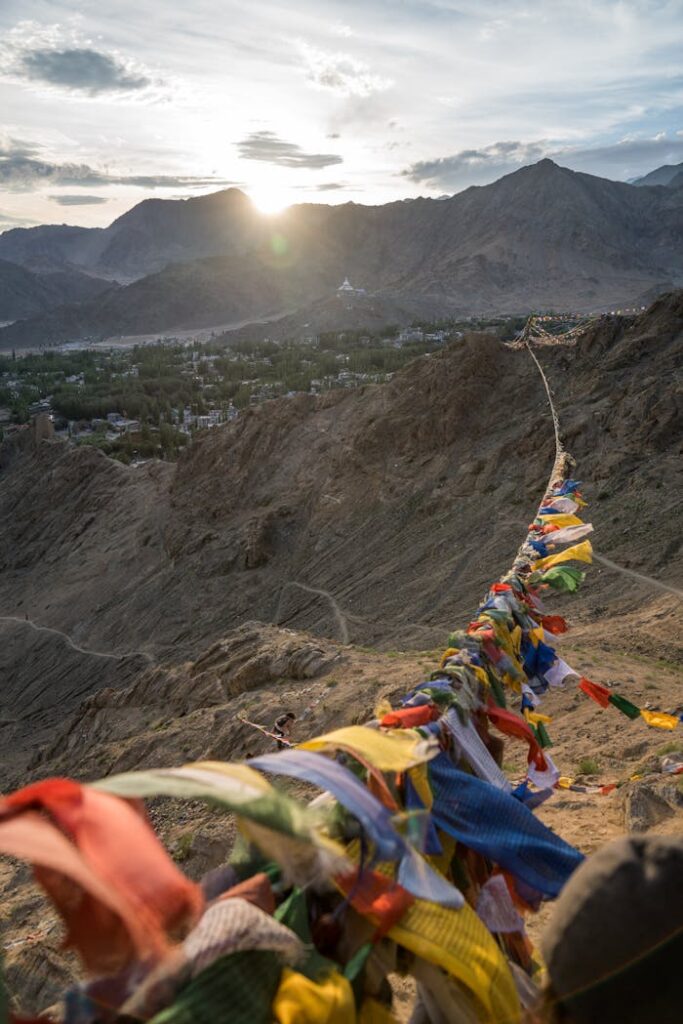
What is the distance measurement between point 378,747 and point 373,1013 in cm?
63

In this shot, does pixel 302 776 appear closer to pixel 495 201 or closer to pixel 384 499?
pixel 384 499

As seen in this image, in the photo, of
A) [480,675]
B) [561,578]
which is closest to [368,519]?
[561,578]

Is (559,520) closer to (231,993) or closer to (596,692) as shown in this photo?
(596,692)

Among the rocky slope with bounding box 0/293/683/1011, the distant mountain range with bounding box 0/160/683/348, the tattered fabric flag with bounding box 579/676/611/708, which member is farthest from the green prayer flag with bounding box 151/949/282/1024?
the distant mountain range with bounding box 0/160/683/348

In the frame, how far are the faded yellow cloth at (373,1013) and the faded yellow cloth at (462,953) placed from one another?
140 mm

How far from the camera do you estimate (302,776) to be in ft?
6.59

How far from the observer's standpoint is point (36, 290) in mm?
143250

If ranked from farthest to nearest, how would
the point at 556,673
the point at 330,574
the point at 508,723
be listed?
1. the point at 330,574
2. the point at 556,673
3. the point at 508,723

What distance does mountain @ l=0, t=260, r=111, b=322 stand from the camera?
13661cm

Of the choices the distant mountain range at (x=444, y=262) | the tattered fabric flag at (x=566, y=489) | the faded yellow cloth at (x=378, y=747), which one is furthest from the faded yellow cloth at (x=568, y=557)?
the distant mountain range at (x=444, y=262)

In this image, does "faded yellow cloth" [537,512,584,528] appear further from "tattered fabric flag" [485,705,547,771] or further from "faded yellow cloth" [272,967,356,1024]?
"faded yellow cloth" [272,967,356,1024]

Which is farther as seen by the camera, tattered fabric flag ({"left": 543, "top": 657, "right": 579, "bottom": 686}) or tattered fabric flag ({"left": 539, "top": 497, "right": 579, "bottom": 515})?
tattered fabric flag ({"left": 539, "top": 497, "right": 579, "bottom": 515})

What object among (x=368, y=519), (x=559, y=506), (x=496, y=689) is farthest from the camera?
(x=368, y=519)

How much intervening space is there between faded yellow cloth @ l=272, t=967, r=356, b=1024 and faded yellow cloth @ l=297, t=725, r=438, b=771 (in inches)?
21.6
